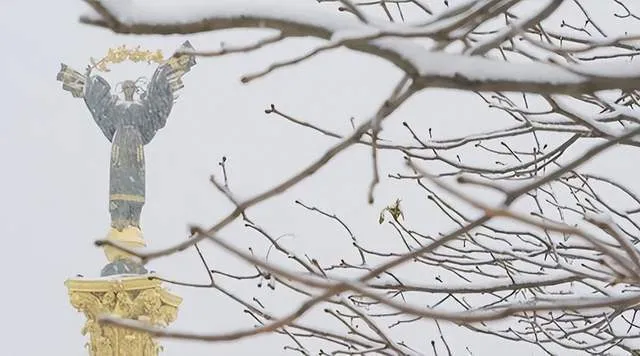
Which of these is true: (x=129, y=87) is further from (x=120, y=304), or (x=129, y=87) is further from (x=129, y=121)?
(x=120, y=304)

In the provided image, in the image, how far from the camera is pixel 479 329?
11.7 ft

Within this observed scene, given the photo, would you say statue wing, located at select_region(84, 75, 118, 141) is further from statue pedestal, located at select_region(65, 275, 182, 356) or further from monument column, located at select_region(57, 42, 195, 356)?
statue pedestal, located at select_region(65, 275, 182, 356)

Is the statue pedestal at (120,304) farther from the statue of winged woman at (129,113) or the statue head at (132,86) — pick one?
the statue head at (132,86)

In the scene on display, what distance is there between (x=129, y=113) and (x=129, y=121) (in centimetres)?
10

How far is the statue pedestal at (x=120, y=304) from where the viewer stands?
1265 centimetres

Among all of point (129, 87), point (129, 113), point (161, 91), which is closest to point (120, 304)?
point (129, 113)

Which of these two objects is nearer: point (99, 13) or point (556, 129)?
point (99, 13)

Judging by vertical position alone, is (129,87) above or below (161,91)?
above

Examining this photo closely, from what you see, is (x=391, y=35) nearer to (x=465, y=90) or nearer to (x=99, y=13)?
(x=465, y=90)

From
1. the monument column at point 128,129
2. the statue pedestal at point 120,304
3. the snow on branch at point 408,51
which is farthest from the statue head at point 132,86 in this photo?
the snow on branch at point 408,51

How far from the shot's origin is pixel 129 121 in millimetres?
14719

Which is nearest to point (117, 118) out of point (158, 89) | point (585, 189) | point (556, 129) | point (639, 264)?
point (158, 89)

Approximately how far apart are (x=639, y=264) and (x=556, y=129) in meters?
1.49

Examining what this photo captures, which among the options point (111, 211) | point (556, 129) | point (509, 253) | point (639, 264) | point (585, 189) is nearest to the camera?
point (639, 264)
